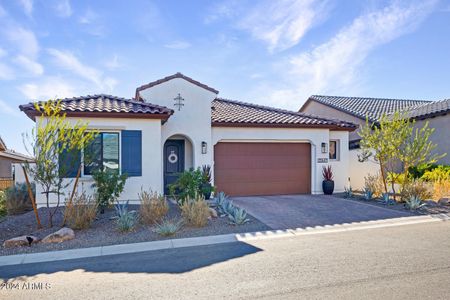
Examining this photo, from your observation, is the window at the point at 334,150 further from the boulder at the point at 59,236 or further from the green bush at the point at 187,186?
the boulder at the point at 59,236

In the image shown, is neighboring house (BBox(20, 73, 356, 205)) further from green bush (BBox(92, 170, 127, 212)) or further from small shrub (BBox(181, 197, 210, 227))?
small shrub (BBox(181, 197, 210, 227))

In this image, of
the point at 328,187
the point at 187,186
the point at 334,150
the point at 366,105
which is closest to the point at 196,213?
the point at 187,186

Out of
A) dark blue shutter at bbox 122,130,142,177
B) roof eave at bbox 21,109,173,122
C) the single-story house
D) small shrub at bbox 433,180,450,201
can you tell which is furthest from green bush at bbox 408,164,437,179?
dark blue shutter at bbox 122,130,142,177

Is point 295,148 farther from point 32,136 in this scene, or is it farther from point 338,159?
point 32,136

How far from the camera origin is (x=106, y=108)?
438 inches

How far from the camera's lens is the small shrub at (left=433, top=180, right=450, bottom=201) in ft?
41.6

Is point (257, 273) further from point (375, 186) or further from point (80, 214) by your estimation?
point (375, 186)

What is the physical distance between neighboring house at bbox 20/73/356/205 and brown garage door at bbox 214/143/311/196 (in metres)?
0.04

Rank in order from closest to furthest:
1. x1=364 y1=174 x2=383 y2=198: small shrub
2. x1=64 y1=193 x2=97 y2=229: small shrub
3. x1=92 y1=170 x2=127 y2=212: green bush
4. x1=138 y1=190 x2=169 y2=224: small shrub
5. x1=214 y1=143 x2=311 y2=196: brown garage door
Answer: x1=64 y1=193 x2=97 y2=229: small shrub, x1=138 y1=190 x2=169 y2=224: small shrub, x1=92 y1=170 x2=127 y2=212: green bush, x1=364 y1=174 x2=383 y2=198: small shrub, x1=214 y1=143 x2=311 y2=196: brown garage door

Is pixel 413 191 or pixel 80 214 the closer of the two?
pixel 80 214

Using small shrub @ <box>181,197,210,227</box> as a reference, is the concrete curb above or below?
below

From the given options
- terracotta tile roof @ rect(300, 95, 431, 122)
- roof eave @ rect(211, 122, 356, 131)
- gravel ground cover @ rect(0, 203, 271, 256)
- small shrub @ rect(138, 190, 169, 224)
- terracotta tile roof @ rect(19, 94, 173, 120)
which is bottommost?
gravel ground cover @ rect(0, 203, 271, 256)

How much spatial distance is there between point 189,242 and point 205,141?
21.2 feet

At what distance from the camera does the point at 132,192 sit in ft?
37.4
